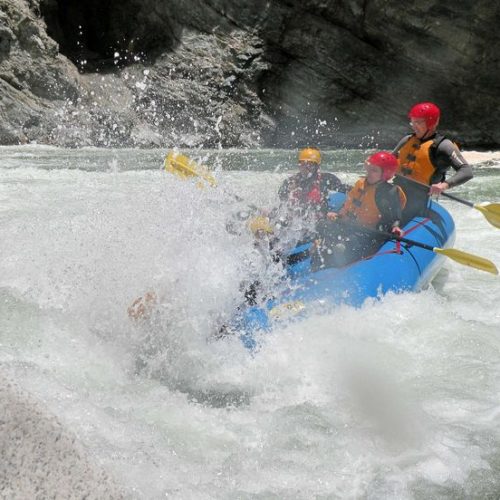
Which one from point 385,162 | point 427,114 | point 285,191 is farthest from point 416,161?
point 285,191

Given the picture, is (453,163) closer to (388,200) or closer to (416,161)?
(416,161)

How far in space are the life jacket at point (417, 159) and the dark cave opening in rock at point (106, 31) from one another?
10461 millimetres

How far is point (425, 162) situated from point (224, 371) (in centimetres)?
244

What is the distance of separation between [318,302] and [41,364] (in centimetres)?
143

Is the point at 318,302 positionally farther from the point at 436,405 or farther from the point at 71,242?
the point at 71,242

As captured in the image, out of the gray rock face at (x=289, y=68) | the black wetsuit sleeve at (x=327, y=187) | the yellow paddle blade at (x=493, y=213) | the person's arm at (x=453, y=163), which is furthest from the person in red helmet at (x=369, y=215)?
the gray rock face at (x=289, y=68)

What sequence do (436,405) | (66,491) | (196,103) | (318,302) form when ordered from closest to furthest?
(66,491) < (436,405) < (318,302) < (196,103)

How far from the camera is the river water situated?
2303 mm

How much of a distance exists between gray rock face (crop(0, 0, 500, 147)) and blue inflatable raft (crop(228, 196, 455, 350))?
9.43m

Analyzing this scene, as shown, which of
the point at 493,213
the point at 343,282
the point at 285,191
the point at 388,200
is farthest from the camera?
the point at 493,213

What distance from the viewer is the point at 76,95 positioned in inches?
501

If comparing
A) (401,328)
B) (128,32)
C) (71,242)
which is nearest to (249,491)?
(401,328)

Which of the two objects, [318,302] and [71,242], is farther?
[71,242]

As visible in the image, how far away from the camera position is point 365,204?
432cm
